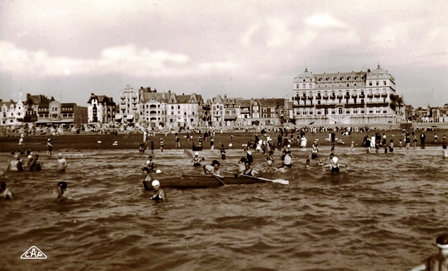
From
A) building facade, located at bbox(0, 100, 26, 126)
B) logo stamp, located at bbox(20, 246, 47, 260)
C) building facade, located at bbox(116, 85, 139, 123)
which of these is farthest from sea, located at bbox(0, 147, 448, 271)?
building facade, located at bbox(0, 100, 26, 126)

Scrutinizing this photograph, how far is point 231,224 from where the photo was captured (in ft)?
48.2

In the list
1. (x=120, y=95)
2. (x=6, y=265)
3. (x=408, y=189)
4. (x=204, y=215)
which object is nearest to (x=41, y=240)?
(x=6, y=265)

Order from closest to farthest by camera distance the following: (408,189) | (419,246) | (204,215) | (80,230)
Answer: (419,246)
(80,230)
(204,215)
(408,189)

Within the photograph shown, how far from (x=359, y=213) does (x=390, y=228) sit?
2.16 metres

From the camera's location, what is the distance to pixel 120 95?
481 feet

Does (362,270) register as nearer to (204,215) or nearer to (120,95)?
(204,215)

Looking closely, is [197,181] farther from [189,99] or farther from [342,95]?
[189,99]

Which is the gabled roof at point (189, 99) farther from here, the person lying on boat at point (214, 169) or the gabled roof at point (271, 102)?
the person lying on boat at point (214, 169)

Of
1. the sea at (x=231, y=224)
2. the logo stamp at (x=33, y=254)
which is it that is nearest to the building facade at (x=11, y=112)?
the sea at (x=231, y=224)

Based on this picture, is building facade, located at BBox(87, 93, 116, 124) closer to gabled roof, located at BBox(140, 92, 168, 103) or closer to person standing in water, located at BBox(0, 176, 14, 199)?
gabled roof, located at BBox(140, 92, 168, 103)

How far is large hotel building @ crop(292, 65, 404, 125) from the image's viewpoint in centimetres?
12312

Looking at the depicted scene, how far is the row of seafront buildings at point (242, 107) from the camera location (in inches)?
4875

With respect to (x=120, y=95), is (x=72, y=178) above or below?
below

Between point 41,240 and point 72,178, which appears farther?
point 72,178
